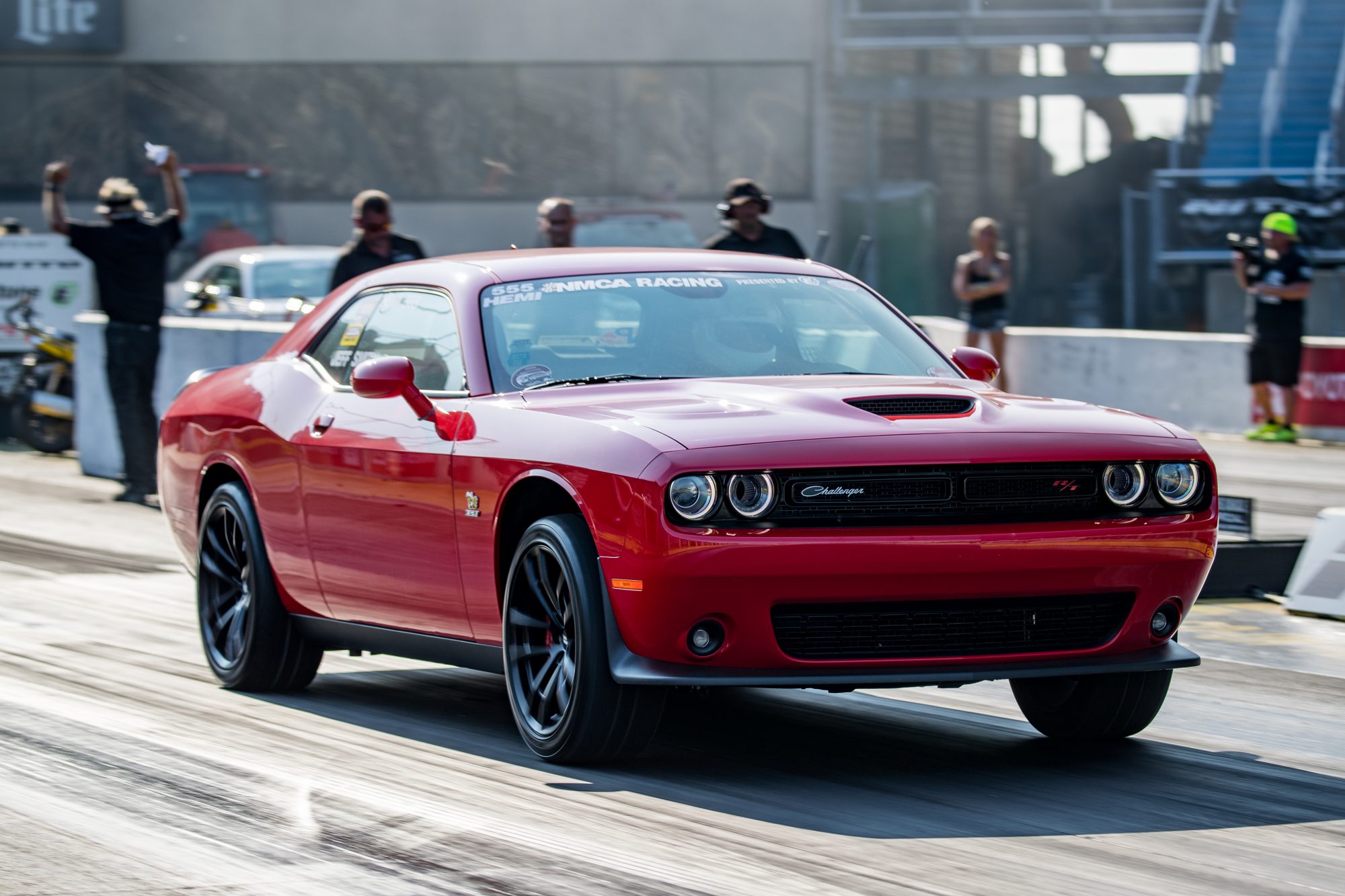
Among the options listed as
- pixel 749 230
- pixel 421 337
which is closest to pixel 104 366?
pixel 749 230

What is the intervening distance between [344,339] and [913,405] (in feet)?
8.02

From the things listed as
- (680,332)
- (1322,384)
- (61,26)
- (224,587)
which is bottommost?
(1322,384)

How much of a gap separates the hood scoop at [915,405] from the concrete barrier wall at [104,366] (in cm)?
1017

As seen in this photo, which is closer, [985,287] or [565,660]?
[565,660]

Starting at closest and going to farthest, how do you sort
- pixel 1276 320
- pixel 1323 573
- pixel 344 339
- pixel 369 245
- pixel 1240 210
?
pixel 344 339 → pixel 1323 573 → pixel 369 245 → pixel 1276 320 → pixel 1240 210

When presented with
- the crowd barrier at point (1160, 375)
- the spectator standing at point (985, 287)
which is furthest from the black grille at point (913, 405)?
the spectator standing at point (985, 287)

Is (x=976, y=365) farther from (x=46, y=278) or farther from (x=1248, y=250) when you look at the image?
(x=46, y=278)

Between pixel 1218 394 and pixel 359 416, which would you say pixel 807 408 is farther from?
pixel 1218 394

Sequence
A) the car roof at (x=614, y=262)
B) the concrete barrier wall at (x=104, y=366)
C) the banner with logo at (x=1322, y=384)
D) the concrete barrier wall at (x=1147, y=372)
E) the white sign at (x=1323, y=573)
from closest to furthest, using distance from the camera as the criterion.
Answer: the car roof at (x=614, y=262), the white sign at (x=1323, y=573), the concrete barrier wall at (x=104, y=366), the banner with logo at (x=1322, y=384), the concrete barrier wall at (x=1147, y=372)

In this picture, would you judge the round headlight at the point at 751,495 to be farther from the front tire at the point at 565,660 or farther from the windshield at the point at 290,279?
the windshield at the point at 290,279

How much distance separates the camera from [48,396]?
17984 millimetres

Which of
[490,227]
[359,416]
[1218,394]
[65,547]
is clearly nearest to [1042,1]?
[490,227]

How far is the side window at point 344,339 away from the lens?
7.48 metres

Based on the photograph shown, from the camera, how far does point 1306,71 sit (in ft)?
113
